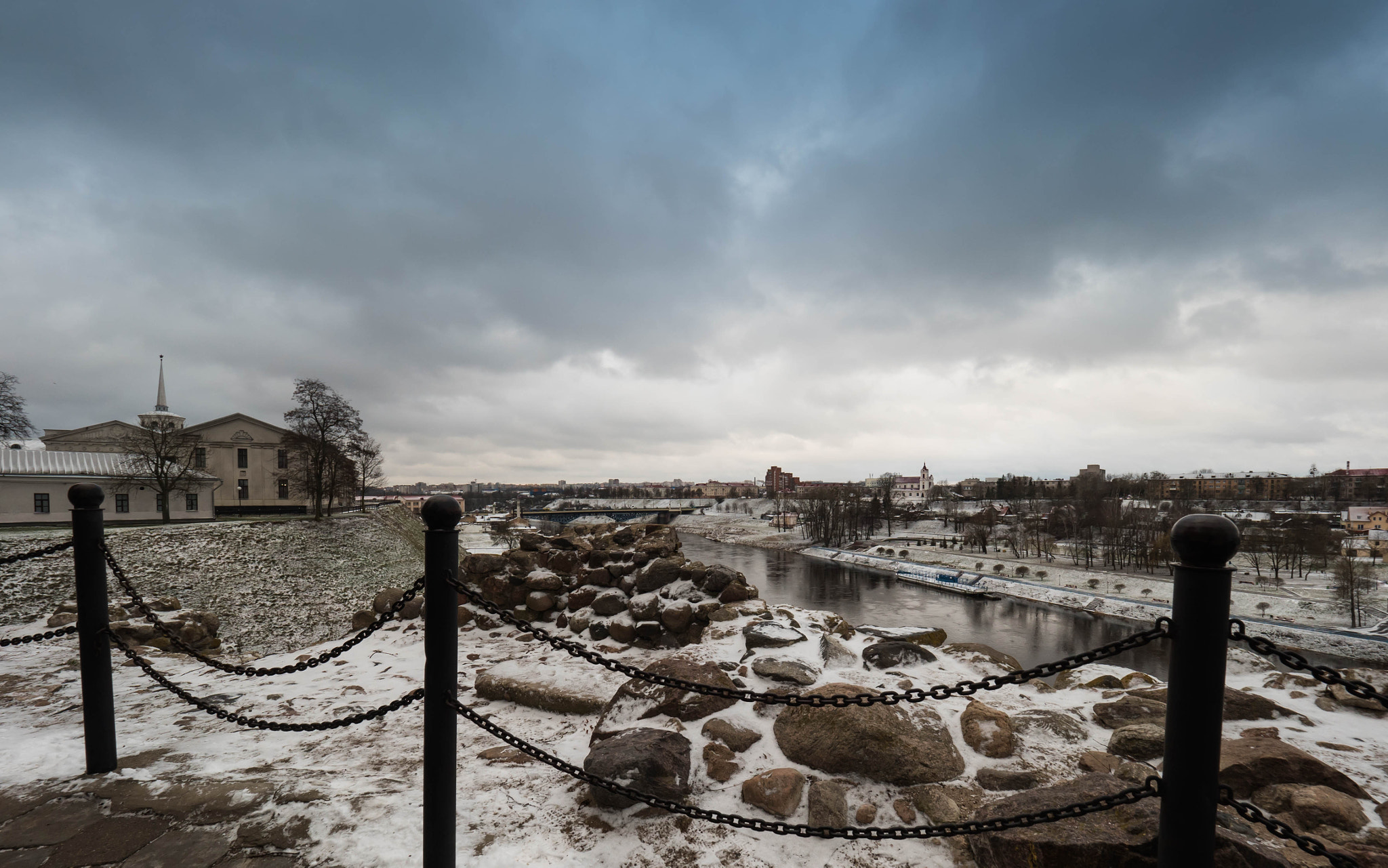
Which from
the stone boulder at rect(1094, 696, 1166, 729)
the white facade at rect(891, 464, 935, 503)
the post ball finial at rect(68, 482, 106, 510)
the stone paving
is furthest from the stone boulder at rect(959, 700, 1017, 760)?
the white facade at rect(891, 464, 935, 503)

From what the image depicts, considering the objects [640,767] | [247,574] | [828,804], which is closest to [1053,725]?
[828,804]

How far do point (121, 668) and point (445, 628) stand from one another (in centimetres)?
638

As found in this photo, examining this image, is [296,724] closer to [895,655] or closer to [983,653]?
[895,655]

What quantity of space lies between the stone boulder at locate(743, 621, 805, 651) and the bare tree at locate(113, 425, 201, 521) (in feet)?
108

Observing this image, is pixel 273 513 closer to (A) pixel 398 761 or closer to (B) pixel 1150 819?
(A) pixel 398 761

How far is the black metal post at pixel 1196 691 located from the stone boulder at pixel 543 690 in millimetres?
4155

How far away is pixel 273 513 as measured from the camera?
3909 cm

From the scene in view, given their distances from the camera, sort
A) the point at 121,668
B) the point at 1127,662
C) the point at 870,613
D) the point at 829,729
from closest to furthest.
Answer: the point at 829,729, the point at 121,668, the point at 1127,662, the point at 870,613

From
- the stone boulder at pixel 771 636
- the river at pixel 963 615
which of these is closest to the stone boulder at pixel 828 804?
the stone boulder at pixel 771 636

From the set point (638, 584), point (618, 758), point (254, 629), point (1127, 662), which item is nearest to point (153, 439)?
point (254, 629)

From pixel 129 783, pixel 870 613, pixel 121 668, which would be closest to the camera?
pixel 129 783

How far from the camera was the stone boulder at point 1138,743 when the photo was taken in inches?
155

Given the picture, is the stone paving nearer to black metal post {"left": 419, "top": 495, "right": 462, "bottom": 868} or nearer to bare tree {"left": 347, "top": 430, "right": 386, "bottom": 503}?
black metal post {"left": 419, "top": 495, "right": 462, "bottom": 868}

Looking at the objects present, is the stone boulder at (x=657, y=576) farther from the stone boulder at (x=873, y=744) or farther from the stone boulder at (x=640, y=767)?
the stone boulder at (x=640, y=767)
